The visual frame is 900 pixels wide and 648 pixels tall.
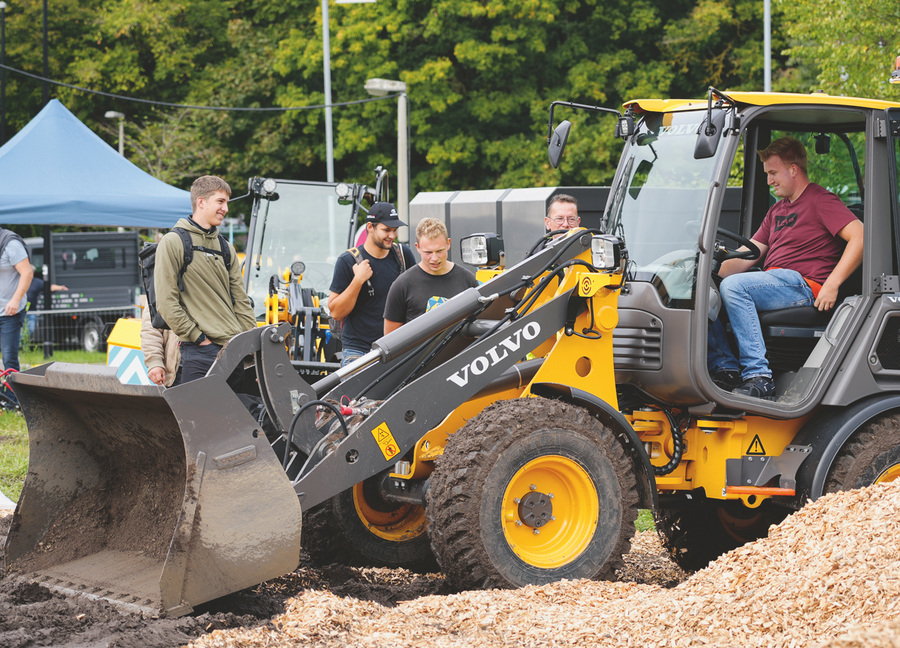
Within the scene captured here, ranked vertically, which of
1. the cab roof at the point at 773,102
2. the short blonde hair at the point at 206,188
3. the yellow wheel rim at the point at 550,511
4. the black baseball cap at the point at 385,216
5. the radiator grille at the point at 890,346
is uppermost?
the cab roof at the point at 773,102

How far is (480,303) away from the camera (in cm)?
574

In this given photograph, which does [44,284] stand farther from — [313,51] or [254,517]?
[254,517]

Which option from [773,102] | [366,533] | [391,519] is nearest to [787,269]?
[773,102]

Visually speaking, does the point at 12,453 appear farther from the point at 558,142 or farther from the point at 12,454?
the point at 558,142

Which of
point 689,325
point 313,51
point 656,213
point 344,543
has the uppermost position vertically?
point 313,51

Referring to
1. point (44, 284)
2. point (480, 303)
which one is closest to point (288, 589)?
point (480, 303)

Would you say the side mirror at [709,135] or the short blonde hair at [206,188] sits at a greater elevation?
the side mirror at [709,135]

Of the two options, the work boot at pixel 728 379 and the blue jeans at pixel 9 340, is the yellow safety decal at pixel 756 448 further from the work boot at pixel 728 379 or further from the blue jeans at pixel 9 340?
the blue jeans at pixel 9 340

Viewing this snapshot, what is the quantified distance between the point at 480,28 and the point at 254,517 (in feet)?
89.9

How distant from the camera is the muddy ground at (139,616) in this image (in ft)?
14.3

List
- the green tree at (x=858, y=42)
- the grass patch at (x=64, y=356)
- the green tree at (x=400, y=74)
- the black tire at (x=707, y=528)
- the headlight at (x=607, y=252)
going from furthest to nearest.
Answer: the green tree at (x=400, y=74) < the grass patch at (x=64, y=356) < the green tree at (x=858, y=42) < the black tire at (x=707, y=528) < the headlight at (x=607, y=252)

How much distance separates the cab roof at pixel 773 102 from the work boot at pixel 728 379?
1.45 metres

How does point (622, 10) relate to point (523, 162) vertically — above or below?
above

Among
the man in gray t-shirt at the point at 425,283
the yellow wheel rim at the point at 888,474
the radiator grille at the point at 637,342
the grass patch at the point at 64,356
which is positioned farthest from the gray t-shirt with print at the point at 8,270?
the yellow wheel rim at the point at 888,474
